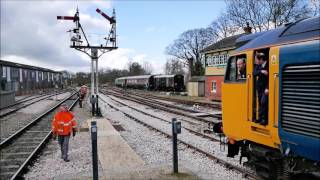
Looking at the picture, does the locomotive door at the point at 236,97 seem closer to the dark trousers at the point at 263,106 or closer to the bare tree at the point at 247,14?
the dark trousers at the point at 263,106

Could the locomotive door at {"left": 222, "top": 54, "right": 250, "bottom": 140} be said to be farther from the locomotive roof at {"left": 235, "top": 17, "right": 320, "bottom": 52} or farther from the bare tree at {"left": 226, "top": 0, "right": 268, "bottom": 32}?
the bare tree at {"left": 226, "top": 0, "right": 268, "bottom": 32}

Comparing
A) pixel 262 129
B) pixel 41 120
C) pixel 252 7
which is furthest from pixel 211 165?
pixel 252 7

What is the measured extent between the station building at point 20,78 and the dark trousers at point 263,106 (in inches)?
1499

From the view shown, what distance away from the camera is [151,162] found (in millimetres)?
11125

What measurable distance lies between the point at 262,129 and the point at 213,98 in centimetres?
3514

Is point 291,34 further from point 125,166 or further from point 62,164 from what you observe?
point 62,164

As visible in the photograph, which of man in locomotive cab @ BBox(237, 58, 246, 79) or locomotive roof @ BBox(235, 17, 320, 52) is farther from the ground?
locomotive roof @ BBox(235, 17, 320, 52)

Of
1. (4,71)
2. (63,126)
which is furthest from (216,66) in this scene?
(4,71)

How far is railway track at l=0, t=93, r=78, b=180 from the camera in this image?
425 inches

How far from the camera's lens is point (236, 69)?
8039 mm

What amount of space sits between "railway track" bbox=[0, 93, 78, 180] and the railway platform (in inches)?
78.2

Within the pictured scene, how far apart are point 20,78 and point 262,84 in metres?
73.0

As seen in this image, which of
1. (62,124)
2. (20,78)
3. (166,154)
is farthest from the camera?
(20,78)

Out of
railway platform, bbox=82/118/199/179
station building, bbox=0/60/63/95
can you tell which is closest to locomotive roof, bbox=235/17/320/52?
railway platform, bbox=82/118/199/179
